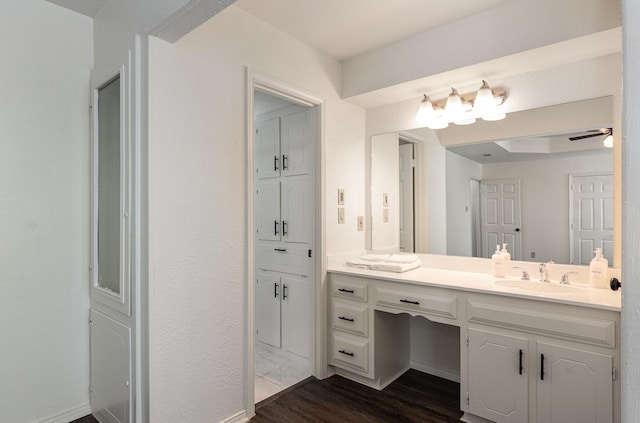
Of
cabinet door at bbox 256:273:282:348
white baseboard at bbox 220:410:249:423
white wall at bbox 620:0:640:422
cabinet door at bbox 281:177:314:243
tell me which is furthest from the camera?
cabinet door at bbox 256:273:282:348

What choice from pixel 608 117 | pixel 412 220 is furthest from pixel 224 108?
pixel 608 117

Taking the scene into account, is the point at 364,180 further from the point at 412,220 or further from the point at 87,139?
the point at 87,139

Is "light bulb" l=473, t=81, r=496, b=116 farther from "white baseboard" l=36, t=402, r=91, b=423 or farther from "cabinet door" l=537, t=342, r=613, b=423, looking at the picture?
"white baseboard" l=36, t=402, r=91, b=423

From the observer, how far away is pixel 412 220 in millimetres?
3008

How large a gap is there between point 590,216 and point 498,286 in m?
0.73

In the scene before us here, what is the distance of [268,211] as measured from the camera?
335 cm

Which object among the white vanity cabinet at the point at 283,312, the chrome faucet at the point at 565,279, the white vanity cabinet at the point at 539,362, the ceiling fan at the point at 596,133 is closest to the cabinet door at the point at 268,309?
the white vanity cabinet at the point at 283,312

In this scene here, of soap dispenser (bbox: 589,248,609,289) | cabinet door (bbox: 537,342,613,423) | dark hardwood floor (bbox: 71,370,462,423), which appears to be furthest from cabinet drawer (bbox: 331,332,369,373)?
soap dispenser (bbox: 589,248,609,289)

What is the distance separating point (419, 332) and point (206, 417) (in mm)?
1754

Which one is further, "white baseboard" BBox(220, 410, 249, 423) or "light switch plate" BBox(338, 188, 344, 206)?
"light switch plate" BBox(338, 188, 344, 206)

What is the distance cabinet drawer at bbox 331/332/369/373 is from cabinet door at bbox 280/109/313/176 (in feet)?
4.51

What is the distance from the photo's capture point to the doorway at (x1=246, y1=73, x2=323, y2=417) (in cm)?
282

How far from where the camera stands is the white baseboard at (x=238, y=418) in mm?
2125

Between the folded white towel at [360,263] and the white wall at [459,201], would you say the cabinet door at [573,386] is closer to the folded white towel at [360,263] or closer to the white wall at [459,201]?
the white wall at [459,201]
